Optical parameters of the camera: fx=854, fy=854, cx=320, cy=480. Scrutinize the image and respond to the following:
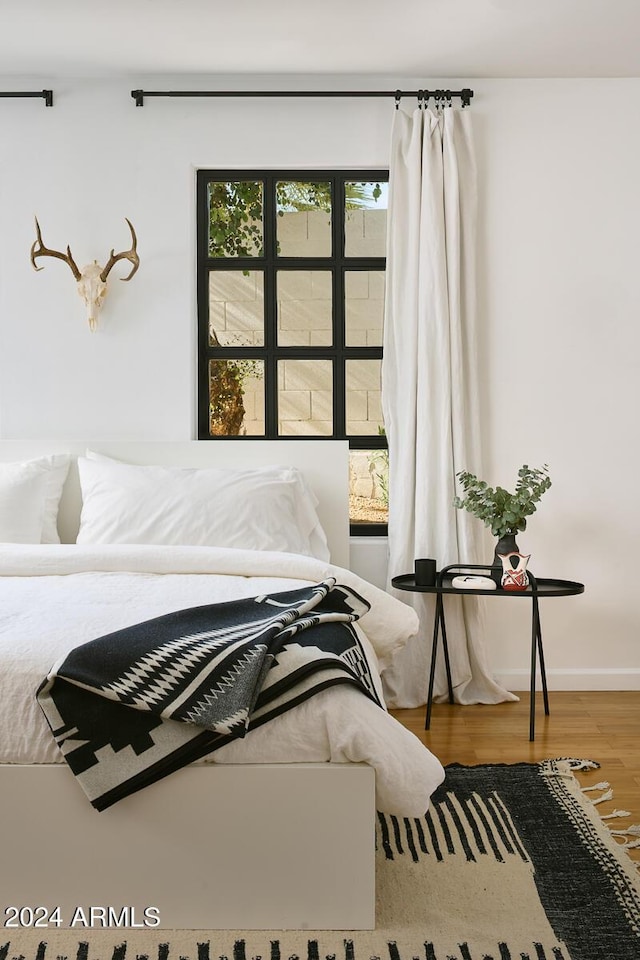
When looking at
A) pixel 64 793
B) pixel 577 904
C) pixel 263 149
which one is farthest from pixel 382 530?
pixel 64 793

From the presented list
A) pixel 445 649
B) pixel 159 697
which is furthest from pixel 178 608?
pixel 445 649

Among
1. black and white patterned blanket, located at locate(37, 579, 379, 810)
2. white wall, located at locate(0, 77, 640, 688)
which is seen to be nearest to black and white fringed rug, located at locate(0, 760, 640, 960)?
black and white patterned blanket, located at locate(37, 579, 379, 810)

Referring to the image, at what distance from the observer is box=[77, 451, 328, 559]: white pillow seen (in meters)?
3.06

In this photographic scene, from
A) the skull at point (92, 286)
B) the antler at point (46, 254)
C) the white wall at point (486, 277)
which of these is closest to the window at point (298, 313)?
the white wall at point (486, 277)

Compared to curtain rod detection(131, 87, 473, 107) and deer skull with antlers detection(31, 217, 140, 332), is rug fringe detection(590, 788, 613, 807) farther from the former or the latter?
curtain rod detection(131, 87, 473, 107)

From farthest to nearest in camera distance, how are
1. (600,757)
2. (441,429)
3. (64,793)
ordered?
(441,429), (600,757), (64,793)

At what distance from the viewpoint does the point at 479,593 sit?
10.3 feet

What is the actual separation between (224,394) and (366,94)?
54.8 inches

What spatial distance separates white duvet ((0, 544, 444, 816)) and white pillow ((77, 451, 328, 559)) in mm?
410

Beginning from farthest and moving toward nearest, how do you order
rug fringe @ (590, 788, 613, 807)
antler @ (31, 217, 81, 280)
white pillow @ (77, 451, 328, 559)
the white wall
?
1. the white wall
2. antler @ (31, 217, 81, 280)
3. white pillow @ (77, 451, 328, 559)
4. rug fringe @ (590, 788, 613, 807)

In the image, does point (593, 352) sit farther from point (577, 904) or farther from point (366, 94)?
point (577, 904)

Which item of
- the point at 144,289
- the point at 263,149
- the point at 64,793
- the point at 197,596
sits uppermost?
the point at 263,149

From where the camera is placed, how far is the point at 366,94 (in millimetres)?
3561

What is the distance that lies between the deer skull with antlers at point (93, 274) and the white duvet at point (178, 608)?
126cm
